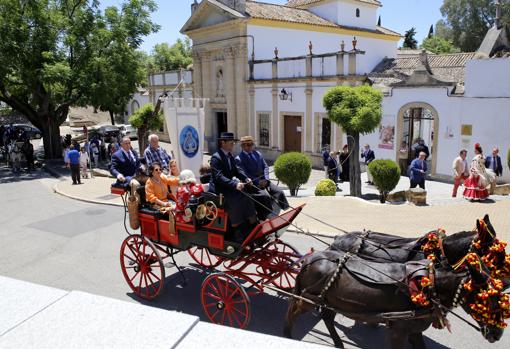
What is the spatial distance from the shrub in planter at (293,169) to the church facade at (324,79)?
19.0 ft

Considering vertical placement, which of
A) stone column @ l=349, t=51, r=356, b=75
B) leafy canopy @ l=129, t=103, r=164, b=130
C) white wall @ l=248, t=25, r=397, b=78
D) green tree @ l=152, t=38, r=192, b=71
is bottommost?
leafy canopy @ l=129, t=103, r=164, b=130

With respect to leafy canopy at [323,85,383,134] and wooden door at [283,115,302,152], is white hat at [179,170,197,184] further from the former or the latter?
wooden door at [283,115,302,152]

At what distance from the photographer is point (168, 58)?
52.7 meters

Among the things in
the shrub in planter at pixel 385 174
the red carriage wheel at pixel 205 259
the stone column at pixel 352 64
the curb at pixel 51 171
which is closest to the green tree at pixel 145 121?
the curb at pixel 51 171

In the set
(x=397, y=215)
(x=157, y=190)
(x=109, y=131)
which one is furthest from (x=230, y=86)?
(x=157, y=190)

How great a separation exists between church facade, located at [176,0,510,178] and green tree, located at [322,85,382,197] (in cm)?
508

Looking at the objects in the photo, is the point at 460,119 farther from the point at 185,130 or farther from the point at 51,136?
the point at 51,136

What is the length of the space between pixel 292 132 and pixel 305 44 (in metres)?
6.26

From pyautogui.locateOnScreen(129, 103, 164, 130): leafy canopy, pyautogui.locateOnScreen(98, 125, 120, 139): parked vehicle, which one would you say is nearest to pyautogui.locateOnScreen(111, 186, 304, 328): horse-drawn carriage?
pyautogui.locateOnScreen(129, 103, 164, 130): leafy canopy

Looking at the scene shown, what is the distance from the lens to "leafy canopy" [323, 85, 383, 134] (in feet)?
44.8

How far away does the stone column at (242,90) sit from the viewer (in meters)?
25.7

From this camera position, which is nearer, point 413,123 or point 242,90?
point 413,123

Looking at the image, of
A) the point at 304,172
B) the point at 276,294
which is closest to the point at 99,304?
the point at 276,294

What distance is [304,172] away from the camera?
51.1 feet
